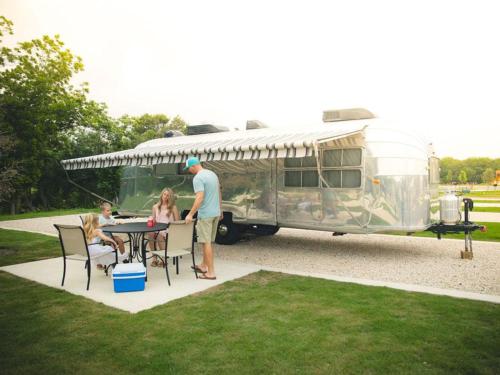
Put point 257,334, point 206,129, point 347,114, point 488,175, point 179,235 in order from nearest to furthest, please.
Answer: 1. point 257,334
2. point 179,235
3. point 347,114
4. point 206,129
5. point 488,175

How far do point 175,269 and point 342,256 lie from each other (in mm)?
3560

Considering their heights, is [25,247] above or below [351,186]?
below

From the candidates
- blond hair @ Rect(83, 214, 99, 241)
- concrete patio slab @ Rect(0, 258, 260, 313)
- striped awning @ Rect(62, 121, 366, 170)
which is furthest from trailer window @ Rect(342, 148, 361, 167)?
blond hair @ Rect(83, 214, 99, 241)

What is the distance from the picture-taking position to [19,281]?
6145mm

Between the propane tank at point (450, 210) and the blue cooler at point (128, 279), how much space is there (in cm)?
595

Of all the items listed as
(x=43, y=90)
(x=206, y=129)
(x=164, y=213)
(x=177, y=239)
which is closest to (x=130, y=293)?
(x=177, y=239)

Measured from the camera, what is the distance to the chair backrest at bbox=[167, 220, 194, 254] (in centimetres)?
577

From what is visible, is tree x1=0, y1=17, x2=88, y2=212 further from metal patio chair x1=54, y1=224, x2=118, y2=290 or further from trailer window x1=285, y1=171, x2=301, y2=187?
trailer window x1=285, y1=171, x2=301, y2=187

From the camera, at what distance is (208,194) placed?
597 cm

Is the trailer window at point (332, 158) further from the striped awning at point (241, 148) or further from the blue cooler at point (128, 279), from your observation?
the blue cooler at point (128, 279)

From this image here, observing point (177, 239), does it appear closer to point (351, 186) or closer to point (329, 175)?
point (329, 175)

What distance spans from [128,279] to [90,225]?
3.98 ft

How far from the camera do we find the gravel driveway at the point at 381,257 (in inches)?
250

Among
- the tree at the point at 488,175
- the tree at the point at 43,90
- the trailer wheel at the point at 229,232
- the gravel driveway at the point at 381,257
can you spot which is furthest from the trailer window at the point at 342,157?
the tree at the point at 488,175
